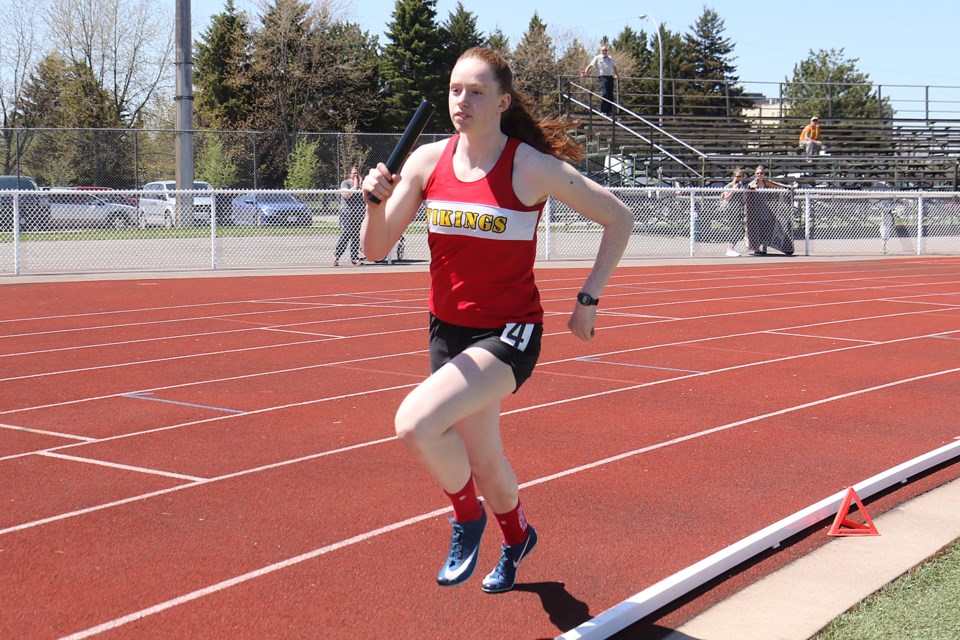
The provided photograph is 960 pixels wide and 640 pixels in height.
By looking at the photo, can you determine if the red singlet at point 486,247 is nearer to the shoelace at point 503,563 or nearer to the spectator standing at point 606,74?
the shoelace at point 503,563

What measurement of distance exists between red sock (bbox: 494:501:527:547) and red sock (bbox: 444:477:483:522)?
0.15 m

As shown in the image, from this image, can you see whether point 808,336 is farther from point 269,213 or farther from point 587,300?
point 269,213

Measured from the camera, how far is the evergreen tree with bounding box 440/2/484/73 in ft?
229

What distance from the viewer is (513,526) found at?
162 inches

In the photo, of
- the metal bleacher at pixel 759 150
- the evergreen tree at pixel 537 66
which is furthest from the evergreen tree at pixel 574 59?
the metal bleacher at pixel 759 150

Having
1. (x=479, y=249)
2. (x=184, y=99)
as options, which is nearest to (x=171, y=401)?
(x=479, y=249)

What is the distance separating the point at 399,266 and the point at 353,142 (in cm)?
1348

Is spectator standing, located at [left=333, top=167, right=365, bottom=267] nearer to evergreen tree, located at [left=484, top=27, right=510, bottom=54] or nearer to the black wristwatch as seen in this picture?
the black wristwatch

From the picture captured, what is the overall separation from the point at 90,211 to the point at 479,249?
22066mm

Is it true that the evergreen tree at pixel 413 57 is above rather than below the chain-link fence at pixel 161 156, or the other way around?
above

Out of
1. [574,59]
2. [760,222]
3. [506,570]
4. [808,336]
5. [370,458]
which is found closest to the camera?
[506,570]

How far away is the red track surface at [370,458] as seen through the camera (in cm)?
408

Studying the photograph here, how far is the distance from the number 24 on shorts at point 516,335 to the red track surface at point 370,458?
37.3 inches

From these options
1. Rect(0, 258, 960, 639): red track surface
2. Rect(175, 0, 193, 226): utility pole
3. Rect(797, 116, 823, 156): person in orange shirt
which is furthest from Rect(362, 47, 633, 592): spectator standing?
Rect(797, 116, 823, 156): person in orange shirt
